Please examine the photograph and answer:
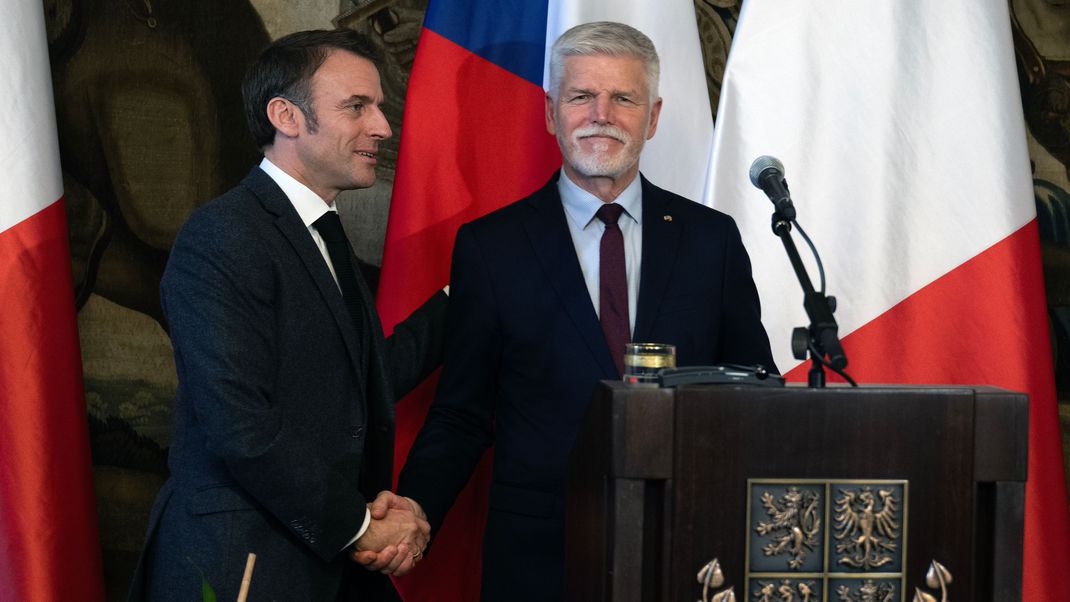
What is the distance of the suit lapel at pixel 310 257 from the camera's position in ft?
7.47

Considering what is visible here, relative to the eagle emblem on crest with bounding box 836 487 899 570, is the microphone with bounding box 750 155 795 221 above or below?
above

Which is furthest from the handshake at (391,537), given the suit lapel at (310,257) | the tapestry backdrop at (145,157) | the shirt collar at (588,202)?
Result: the tapestry backdrop at (145,157)

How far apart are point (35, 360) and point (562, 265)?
4.24ft

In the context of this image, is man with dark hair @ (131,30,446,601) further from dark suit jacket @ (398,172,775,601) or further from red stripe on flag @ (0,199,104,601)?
red stripe on flag @ (0,199,104,601)

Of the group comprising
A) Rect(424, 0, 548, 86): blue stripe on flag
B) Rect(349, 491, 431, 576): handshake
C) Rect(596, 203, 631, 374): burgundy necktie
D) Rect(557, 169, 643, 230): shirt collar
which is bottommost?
Rect(349, 491, 431, 576): handshake

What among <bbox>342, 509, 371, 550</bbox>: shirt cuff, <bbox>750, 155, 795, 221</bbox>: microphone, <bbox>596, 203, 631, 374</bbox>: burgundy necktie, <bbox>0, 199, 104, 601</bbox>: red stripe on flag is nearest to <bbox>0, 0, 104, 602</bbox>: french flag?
<bbox>0, 199, 104, 601</bbox>: red stripe on flag

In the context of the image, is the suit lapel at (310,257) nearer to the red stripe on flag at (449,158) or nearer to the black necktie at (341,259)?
the black necktie at (341,259)

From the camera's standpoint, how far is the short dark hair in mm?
2451

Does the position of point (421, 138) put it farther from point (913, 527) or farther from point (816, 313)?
point (913, 527)

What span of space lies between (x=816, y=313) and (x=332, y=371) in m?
1.05

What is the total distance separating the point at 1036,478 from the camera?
271cm

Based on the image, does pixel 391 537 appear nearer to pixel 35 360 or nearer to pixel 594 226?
pixel 594 226

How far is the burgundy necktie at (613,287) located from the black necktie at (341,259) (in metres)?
0.53

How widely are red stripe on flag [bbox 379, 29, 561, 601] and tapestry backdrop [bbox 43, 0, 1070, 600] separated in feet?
1.11
